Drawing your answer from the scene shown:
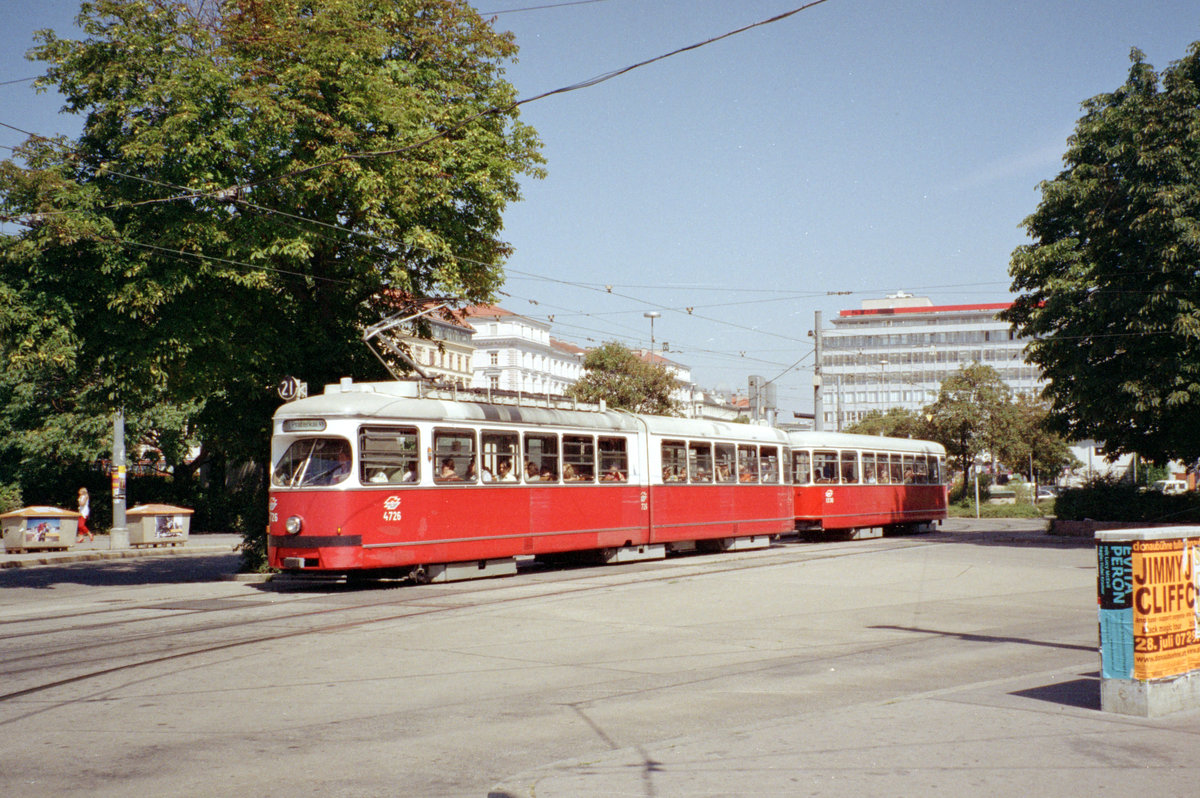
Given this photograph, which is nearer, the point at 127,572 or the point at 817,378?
the point at 127,572

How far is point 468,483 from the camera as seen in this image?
18734mm

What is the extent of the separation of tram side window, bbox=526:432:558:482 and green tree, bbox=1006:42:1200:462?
50.4ft

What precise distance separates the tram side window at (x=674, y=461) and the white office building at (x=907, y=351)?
108566 mm

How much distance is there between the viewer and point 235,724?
752 cm

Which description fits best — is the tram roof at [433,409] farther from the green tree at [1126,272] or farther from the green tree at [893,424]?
the green tree at [893,424]

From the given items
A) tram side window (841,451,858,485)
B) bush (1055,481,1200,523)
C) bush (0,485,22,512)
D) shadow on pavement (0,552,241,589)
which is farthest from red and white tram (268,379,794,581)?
bush (0,485,22,512)

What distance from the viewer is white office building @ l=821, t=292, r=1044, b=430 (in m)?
133

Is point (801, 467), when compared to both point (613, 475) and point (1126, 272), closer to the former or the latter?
point (1126, 272)

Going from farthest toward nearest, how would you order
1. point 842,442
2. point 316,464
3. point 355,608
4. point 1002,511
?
point 1002,511 → point 842,442 → point 316,464 → point 355,608

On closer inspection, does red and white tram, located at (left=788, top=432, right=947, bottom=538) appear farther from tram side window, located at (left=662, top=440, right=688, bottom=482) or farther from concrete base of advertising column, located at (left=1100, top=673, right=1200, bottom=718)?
concrete base of advertising column, located at (left=1100, top=673, right=1200, bottom=718)

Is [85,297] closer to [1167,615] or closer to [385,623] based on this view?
[385,623]

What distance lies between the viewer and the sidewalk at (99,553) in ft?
92.2

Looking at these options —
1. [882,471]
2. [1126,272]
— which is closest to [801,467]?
[882,471]

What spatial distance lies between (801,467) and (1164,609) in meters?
24.4
